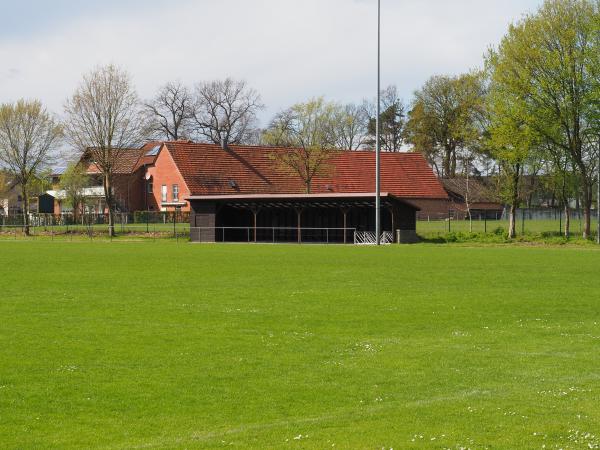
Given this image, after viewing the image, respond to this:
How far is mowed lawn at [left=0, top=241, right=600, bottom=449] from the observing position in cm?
906

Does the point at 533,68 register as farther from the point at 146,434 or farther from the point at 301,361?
the point at 146,434

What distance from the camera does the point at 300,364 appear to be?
41.6 ft

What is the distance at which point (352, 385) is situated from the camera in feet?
37.0

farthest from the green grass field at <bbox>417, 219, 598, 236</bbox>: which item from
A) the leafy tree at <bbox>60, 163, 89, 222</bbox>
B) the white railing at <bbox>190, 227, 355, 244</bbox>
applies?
the leafy tree at <bbox>60, 163, 89, 222</bbox>

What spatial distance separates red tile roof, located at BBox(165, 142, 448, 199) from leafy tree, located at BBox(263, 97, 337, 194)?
1103 millimetres

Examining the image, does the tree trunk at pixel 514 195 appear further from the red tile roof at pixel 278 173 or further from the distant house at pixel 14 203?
the distant house at pixel 14 203

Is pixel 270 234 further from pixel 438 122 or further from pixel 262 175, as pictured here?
pixel 438 122

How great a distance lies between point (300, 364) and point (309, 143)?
65.9 meters

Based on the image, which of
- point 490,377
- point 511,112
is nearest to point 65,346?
point 490,377

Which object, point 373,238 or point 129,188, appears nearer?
point 373,238

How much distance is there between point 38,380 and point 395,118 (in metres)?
110

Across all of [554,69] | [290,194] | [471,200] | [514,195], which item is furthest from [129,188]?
[554,69]

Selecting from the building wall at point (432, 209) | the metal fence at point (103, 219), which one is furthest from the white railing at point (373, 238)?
the building wall at point (432, 209)

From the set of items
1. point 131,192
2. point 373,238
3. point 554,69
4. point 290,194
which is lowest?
point 373,238
